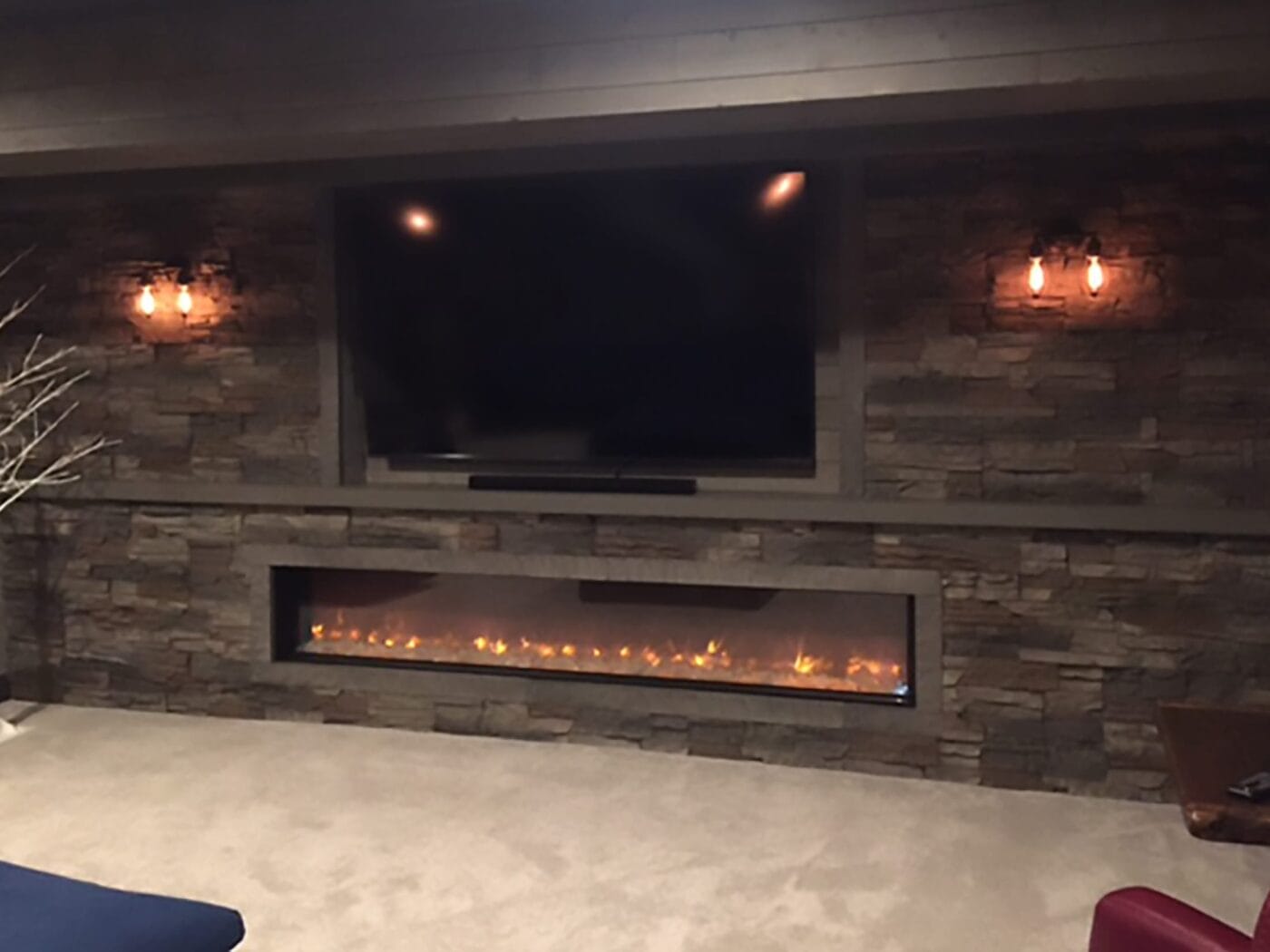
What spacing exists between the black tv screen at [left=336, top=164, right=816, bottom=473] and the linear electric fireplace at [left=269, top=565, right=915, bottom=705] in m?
0.47

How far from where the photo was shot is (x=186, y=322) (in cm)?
456

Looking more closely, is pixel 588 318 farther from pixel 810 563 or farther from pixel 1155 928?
pixel 1155 928

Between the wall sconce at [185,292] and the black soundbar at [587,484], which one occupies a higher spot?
the wall sconce at [185,292]

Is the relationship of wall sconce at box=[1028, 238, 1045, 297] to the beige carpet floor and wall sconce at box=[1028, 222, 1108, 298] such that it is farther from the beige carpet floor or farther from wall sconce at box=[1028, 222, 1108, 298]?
the beige carpet floor

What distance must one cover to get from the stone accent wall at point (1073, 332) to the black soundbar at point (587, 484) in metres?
0.68

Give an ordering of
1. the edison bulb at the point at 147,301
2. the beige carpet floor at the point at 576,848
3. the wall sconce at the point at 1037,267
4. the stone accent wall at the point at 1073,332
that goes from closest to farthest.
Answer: the beige carpet floor at the point at 576,848 < the stone accent wall at the point at 1073,332 < the wall sconce at the point at 1037,267 < the edison bulb at the point at 147,301

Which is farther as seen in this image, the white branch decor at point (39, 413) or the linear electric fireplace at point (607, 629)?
the white branch decor at point (39, 413)

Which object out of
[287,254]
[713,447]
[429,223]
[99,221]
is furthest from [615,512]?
[99,221]

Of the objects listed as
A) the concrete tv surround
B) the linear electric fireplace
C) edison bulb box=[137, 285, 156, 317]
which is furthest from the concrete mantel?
edison bulb box=[137, 285, 156, 317]

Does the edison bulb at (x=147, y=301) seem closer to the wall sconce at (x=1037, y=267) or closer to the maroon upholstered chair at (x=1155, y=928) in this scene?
the wall sconce at (x=1037, y=267)

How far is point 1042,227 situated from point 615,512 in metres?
1.70

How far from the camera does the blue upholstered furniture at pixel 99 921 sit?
77.4 inches

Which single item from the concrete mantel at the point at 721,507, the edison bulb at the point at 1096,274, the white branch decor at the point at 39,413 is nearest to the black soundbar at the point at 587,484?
the concrete mantel at the point at 721,507

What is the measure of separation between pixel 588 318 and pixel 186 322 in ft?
5.37
